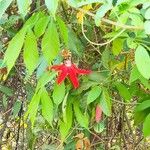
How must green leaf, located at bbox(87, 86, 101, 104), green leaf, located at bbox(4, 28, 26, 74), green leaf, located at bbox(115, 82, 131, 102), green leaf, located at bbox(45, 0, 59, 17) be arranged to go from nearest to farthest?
green leaf, located at bbox(45, 0, 59, 17) → green leaf, located at bbox(4, 28, 26, 74) → green leaf, located at bbox(87, 86, 101, 104) → green leaf, located at bbox(115, 82, 131, 102)

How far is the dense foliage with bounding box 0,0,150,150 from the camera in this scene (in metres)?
0.98

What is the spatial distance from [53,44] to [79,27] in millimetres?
427

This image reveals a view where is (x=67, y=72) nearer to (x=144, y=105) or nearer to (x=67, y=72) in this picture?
(x=67, y=72)

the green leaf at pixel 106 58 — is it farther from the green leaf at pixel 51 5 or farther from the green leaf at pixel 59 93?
the green leaf at pixel 51 5

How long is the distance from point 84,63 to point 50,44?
47cm

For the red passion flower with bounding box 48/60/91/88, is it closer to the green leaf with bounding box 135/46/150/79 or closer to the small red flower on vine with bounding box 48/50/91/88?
the small red flower on vine with bounding box 48/50/91/88

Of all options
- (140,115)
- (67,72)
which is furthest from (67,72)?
(140,115)

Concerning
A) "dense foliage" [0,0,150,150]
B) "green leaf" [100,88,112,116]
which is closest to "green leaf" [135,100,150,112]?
"dense foliage" [0,0,150,150]

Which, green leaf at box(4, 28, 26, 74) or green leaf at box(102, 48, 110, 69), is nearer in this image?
green leaf at box(4, 28, 26, 74)

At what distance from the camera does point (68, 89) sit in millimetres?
1175

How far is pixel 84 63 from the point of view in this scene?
5.01 feet

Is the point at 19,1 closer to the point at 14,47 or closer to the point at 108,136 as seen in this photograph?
the point at 14,47

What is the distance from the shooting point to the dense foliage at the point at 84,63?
0.98 meters

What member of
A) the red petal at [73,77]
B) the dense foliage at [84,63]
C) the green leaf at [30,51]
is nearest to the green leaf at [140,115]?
the dense foliage at [84,63]
